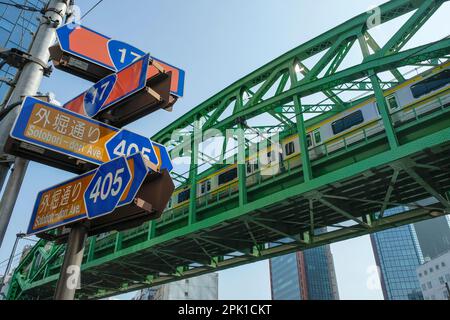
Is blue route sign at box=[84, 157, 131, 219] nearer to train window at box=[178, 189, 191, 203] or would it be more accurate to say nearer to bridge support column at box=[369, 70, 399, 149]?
bridge support column at box=[369, 70, 399, 149]

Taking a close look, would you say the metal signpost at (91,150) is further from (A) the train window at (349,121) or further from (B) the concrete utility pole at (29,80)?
(A) the train window at (349,121)

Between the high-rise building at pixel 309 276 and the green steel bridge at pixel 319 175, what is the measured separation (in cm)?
14039

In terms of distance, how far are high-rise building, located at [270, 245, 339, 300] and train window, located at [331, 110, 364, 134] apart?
14487cm

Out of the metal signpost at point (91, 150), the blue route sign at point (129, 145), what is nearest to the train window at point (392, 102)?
the metal signpost at point (91, 150)

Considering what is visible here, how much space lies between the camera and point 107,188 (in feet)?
12.8

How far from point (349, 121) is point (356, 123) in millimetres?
331

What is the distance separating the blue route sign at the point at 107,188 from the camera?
3.73m

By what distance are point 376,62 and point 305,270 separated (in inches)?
5947

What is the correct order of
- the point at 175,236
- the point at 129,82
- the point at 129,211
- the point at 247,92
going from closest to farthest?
the point at 129,211 < the point at 129,82 < the point at 175,236 < the point at 247,92

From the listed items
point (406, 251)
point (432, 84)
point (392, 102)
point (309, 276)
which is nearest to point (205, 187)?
point (392, 102)

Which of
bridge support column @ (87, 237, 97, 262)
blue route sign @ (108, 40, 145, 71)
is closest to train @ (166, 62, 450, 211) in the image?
bridge support column @ (87, 237, 97, 262)

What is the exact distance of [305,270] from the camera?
499ft

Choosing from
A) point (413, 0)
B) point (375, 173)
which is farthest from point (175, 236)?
point (413, 0)
